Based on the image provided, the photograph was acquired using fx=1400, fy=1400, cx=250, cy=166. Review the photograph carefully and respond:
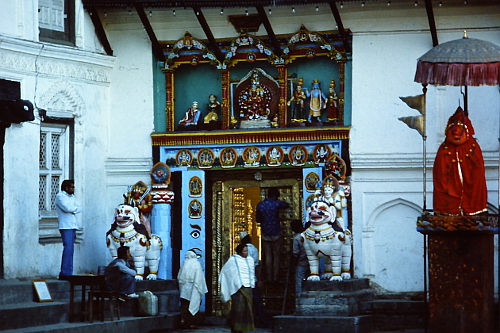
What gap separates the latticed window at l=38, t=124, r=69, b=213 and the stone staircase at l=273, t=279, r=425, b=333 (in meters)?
4.18

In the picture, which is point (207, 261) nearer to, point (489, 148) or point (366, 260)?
point (366, 260)

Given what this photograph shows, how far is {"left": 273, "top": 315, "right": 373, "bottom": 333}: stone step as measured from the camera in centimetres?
2016

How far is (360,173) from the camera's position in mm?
22000

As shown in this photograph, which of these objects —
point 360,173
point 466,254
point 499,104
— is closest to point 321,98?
point 360,173

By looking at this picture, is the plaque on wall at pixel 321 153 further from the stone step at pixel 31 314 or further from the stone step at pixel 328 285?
the stone step at pixel 31 314

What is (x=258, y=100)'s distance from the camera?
75.0 feet

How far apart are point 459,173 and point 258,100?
4567 mm

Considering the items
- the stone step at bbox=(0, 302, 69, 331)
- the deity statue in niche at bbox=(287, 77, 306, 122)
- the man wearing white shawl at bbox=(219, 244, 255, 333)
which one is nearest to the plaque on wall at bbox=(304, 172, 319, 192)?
the deity statue in niche at bbox=(287, 77, 306, 122)

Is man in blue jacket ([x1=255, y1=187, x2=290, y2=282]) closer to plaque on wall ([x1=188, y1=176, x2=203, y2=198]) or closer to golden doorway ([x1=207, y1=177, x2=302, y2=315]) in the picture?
golden doorway ([x1=207, y1=177, x2=302, y2=315])

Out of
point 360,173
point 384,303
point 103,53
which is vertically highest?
point 103,53

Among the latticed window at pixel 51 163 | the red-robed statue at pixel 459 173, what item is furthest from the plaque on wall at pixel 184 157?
the red-robed statue at pixel 459 173

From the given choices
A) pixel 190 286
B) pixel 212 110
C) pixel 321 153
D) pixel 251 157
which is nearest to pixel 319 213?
pixel 321 153

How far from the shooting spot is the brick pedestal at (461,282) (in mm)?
18812

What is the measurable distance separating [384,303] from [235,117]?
4191 millimetres
